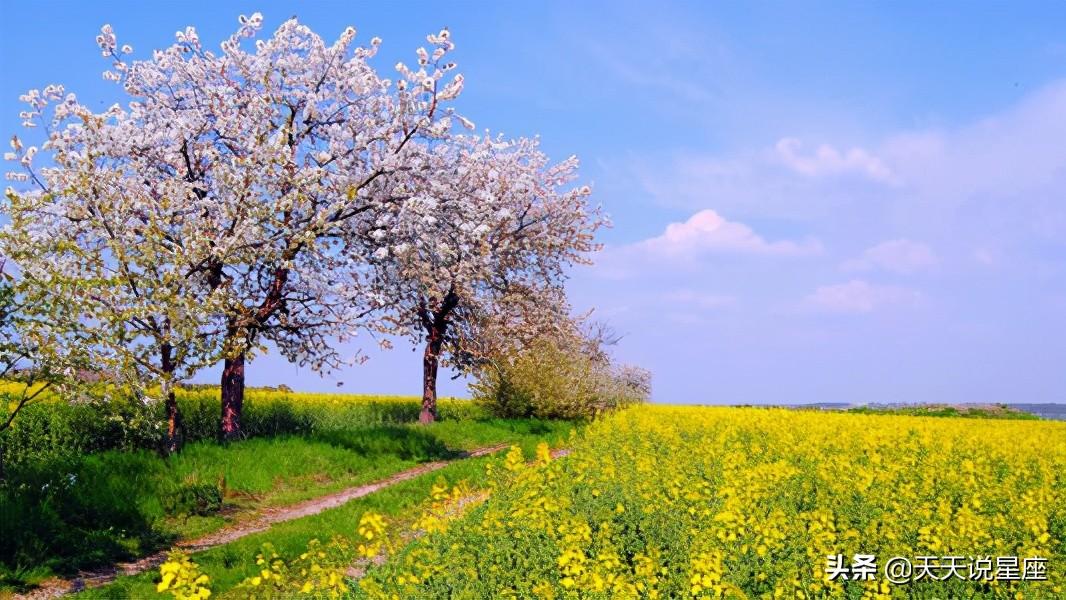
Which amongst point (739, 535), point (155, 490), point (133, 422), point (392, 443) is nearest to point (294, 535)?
point (133, 422)

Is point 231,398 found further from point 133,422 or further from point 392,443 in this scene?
point 133,422

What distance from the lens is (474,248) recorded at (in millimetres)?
24406

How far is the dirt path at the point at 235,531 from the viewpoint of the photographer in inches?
432

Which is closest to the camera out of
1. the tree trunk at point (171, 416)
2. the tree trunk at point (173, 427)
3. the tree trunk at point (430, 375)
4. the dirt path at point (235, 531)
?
the dirt path at point (235, 531)

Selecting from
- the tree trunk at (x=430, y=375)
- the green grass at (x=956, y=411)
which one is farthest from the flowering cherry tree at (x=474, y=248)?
the green grass at (x=956, y=411)

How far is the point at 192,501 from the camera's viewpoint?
1495 cm

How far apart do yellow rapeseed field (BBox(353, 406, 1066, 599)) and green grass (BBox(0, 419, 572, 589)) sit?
5290 millimetres

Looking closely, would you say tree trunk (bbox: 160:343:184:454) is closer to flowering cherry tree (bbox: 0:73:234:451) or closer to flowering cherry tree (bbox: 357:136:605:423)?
flowering cherry tree (bbox: 0:73:234:451)

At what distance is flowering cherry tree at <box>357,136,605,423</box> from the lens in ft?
72.1

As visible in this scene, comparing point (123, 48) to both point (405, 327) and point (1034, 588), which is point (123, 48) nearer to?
point (405, 327)

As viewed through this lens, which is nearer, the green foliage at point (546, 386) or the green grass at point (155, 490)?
the green grass at point (155, 490)

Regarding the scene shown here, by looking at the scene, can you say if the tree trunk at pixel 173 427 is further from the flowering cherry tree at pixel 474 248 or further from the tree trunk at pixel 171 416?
the flowering cherry tree at pixel 474 248

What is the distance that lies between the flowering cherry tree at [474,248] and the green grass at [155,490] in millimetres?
4381

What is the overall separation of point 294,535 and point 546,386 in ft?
62.8
